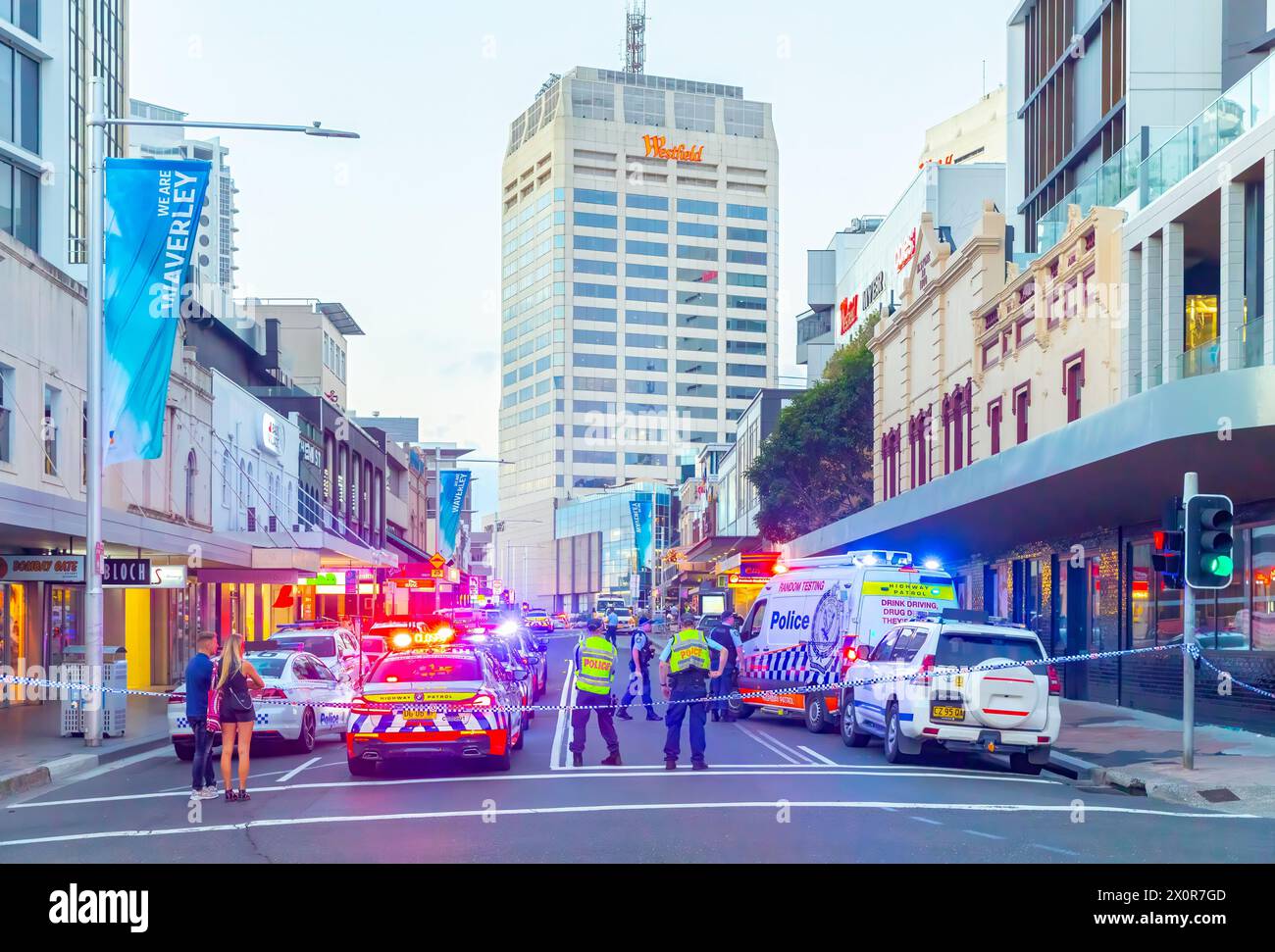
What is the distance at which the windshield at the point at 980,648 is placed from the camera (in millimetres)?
16891

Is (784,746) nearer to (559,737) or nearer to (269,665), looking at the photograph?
(559,737)

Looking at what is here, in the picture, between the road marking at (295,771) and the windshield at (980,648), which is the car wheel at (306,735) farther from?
the windshield at (980,648)

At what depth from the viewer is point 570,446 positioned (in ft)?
546

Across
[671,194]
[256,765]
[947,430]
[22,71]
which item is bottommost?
[256,765]

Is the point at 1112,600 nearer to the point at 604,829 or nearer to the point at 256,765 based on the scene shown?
the point at 256,765

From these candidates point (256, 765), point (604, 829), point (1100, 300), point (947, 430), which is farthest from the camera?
point (947, 430)

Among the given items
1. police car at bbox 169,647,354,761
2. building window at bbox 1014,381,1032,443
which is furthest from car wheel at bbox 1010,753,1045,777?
building window at bbox 1014,381,1032,443

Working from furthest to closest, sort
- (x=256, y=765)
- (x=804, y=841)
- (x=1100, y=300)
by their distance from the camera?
1. (x=1100, y=300)
2. (x=256, y=765)
3. (x=804, y=841)

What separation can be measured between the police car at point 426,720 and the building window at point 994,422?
2070 cm

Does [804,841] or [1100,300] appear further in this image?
[1100,300]

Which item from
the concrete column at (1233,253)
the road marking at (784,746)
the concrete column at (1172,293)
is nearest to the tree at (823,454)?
the concrete column at (1172,293)
